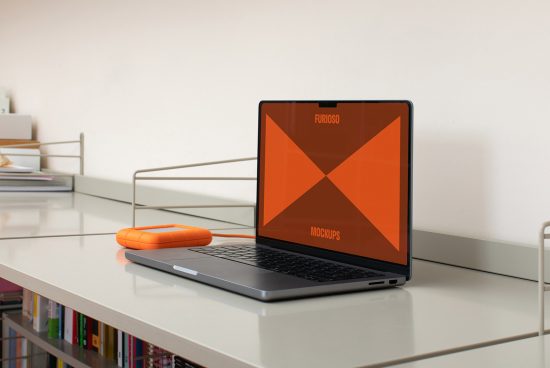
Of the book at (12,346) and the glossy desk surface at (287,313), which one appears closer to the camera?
the glossy desk surface at (287,313)

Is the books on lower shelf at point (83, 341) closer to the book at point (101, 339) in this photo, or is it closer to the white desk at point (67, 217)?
the book at point (101, 339)

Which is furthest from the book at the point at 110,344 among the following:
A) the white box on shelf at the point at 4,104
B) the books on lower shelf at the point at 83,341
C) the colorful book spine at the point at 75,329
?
the white box on shelf at the point at 4,104

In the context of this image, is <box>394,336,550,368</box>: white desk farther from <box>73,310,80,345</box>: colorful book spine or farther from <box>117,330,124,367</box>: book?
<box>73,310,80,345</box>: colorful book spine

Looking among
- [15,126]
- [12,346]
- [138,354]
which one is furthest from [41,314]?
[15,126]

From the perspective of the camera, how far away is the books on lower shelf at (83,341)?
1415mm

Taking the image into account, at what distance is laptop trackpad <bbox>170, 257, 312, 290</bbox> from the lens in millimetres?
920

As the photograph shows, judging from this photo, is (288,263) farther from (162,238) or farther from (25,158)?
(25,158)

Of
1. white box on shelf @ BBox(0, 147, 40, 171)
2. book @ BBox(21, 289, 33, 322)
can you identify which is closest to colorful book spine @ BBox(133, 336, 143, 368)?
book @ BBox(21, 289, 33, 322)

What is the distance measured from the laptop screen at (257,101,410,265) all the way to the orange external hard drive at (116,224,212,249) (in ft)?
0.33

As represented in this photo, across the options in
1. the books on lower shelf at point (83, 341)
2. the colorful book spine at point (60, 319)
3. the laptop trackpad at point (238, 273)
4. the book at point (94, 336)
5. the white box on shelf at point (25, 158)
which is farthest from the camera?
the white box on shelf at point (25, 158)

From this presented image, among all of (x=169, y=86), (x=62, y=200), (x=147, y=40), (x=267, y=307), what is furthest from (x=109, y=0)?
(x=267, y=307)

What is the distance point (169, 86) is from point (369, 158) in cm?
105

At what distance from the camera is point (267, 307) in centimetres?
86

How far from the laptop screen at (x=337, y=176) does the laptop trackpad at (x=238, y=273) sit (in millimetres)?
147
